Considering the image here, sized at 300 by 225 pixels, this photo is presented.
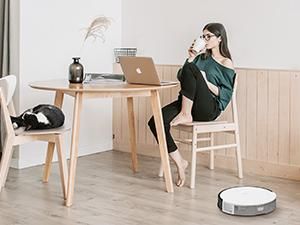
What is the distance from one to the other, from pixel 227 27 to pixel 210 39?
35 centimetres

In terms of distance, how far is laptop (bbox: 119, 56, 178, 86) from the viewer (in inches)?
125

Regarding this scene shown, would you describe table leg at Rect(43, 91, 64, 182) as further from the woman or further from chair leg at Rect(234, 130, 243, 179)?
chair leg at Rect(234, 130, 243, 179)

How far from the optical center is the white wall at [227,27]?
12.0 feet

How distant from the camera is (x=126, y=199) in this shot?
3129mm

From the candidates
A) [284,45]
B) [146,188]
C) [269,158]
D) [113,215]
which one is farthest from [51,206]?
[284,45]

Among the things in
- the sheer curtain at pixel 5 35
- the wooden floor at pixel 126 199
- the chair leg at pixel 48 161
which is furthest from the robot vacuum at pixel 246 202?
the sheer curtain at pixel 5 35

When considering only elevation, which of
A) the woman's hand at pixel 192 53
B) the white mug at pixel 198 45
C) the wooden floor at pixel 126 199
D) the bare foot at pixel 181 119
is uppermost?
the white mug at pixel 198 45

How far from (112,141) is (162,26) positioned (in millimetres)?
1143

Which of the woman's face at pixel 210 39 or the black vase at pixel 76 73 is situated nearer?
the black vase at pixel 76 73

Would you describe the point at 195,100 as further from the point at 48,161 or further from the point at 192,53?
the point at 48,161

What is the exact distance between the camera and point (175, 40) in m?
4.26

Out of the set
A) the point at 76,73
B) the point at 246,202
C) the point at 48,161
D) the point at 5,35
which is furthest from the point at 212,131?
the point at 5,35

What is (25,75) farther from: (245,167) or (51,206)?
(245,167)

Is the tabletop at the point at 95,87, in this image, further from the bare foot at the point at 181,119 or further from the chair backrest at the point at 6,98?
the bare foot at the point at 181,119
